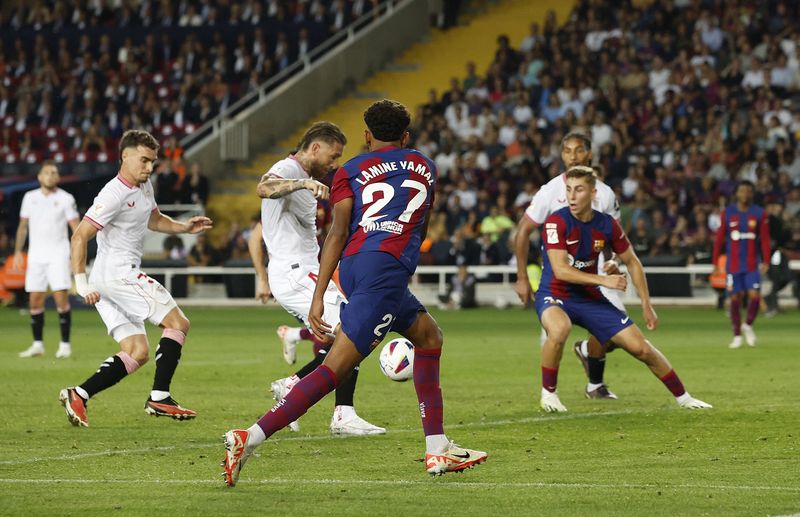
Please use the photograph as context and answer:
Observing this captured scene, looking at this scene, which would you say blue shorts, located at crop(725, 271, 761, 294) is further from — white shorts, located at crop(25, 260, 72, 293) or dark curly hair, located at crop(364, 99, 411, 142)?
dark curly hair, located at crop(364, 99, 411, 142)

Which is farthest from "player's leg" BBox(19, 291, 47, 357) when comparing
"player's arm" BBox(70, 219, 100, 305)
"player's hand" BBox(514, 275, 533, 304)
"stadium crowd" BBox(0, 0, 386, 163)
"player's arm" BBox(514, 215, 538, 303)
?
"stadium crowd" BBox(0, 0, 386, 163)

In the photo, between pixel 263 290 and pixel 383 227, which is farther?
pixel 263 290

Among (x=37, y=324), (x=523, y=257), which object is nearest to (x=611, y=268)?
(x=523, y=257)

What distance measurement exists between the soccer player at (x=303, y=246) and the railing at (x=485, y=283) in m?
17.7

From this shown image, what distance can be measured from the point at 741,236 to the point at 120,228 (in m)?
10.6

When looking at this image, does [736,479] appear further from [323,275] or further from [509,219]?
[509,219]

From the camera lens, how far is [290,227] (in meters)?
10.7

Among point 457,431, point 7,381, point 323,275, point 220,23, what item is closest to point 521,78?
point 220,23

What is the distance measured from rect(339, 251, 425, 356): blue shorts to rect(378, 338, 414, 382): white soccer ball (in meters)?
1.28

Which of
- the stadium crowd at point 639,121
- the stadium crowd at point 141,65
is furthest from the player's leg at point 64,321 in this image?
the stadium crowd at point 141,65

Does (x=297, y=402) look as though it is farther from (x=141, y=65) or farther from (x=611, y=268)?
(x=141, y=65)

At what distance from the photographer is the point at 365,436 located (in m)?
9.98

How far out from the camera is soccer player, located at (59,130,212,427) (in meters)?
Answer: 10.9

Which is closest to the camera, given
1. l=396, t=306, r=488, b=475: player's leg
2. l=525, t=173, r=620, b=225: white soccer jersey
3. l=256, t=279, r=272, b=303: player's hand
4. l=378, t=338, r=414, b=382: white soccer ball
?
l=396, t=306, r=488, b=475: player's leg
